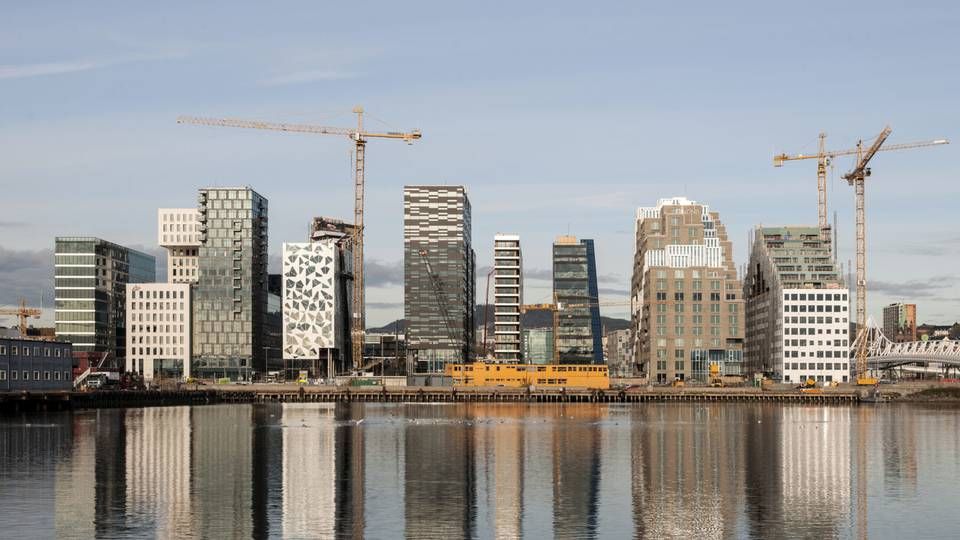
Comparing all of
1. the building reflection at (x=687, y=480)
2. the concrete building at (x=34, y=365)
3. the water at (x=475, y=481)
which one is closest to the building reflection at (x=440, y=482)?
the water at (x=475, y=481)

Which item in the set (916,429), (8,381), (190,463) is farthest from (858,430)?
(8,381)

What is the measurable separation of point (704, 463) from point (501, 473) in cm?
1614

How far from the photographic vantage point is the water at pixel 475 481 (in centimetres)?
5362

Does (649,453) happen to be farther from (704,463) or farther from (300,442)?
(300,442)

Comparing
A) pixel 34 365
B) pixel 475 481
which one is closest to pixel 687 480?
pixel 475 481

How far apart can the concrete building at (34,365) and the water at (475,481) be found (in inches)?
1505

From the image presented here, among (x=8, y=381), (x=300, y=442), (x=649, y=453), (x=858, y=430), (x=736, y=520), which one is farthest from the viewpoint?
(x=8, y=381)

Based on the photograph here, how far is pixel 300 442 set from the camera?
332 ft

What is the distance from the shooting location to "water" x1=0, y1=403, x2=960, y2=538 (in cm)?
5362

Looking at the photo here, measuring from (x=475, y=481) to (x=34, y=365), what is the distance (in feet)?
390

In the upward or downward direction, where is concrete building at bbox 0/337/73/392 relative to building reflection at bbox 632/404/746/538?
upward

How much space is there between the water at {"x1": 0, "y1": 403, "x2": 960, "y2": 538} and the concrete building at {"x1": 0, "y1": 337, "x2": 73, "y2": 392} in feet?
125

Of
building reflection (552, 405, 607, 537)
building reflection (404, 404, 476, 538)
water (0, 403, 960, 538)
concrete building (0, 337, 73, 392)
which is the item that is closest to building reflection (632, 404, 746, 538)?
water (0, 403, 960, 538)

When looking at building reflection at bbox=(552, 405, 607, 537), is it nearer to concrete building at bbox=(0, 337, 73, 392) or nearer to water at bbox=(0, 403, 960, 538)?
water at bbox=(0, 403, 960, 538)
